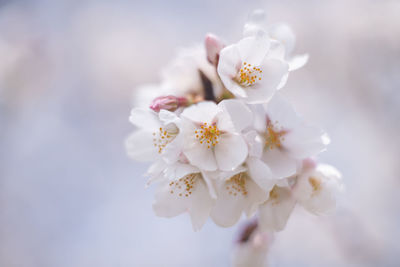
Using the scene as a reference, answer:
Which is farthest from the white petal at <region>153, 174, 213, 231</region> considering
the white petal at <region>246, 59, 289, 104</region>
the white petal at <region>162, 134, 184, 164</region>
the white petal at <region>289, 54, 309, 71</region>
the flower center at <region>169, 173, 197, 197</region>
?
the white petal at <region>289, 54, 309, 71</region>

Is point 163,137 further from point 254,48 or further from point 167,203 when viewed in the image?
point 254,48

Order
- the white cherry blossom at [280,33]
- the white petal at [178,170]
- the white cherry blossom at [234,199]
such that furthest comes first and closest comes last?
the white cherry blossom at [280,33]
the white cherry blossom at [234,199]
the white petal at [178,170]

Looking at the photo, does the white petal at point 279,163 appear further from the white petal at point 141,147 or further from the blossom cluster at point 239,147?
the white petal at point 141,147

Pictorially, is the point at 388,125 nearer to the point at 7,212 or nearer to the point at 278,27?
the point at 278,27

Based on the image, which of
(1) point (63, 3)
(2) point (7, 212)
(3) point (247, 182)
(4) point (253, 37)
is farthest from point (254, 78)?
(1) point (63, 3)

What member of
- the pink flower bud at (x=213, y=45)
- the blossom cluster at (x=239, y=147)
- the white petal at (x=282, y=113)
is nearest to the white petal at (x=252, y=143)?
the blossom cluster at (x=239, y=147)

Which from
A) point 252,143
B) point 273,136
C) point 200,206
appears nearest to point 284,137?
point 273,136
